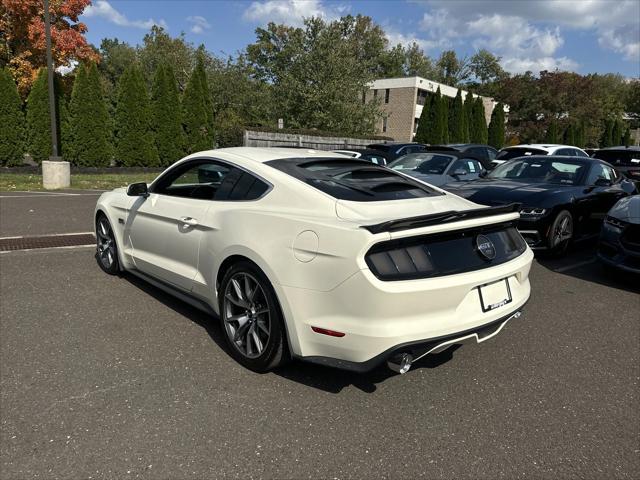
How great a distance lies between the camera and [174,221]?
3.94 meters

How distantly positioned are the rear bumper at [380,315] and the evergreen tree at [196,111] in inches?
702

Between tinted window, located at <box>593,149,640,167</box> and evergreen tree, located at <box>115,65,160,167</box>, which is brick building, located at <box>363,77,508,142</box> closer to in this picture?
evergreen tree, located at <box>115,65,160,167</box>

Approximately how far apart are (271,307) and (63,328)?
200 centimetres

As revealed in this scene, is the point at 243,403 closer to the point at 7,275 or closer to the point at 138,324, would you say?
the point at 138,324

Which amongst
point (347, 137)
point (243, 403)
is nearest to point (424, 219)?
point (243, 403)

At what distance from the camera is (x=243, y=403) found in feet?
9.49

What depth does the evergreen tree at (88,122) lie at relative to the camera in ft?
55.7

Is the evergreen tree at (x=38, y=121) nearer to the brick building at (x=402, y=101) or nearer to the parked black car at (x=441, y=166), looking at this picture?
the parked black car at (x=441, y=166)

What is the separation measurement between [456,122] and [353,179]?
29.4 meters

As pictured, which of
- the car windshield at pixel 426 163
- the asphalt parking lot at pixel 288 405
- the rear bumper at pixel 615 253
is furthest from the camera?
the car windshield at pixel 426 163

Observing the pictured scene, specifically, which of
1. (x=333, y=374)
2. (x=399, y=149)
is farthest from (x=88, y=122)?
(x=333, y=374)

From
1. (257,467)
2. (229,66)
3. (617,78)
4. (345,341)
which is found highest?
(617,78)

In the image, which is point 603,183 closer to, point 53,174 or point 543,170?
point 543,170

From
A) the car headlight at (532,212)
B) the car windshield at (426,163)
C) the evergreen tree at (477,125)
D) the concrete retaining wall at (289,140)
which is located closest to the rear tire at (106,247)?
the car headlight at (532,212)
